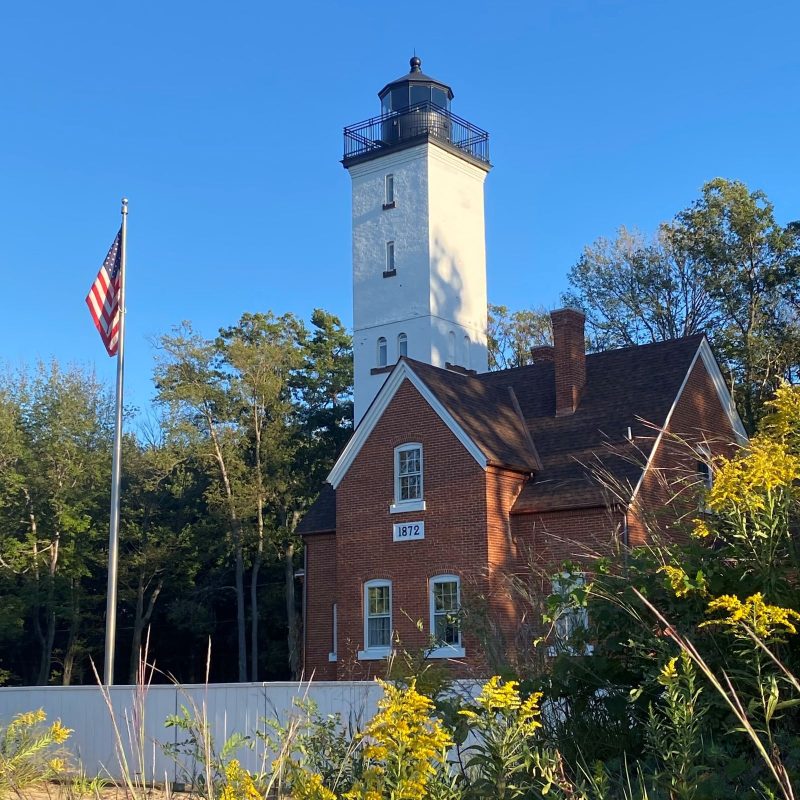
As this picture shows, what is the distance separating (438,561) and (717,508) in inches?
743

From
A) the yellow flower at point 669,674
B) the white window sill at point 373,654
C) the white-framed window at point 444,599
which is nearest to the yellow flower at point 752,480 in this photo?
the yellow flower at point 669,674

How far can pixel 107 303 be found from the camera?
23.6 metres

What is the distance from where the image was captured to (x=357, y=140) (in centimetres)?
4241

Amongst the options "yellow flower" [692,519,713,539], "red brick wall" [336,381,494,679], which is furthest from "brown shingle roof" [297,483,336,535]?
"yellow flower" [692,519,713,539]

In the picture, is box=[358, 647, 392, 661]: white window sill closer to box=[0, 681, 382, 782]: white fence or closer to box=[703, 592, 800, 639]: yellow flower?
box=[0, 681, 382, 782]: white fence

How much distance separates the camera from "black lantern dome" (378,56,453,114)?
42875mm

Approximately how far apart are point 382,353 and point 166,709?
23627 millimetres

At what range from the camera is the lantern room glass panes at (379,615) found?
83.4 ft

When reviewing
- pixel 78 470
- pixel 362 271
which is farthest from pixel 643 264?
pixel 78 470

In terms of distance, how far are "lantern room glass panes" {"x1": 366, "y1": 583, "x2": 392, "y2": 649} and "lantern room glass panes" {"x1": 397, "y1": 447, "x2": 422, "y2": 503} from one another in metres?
2.26

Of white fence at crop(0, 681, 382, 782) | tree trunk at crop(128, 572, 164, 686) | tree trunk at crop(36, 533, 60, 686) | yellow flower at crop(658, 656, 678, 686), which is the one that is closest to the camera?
yellow flower at crop(658, 656, 678, 686)

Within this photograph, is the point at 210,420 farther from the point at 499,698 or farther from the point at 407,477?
the point at 499,698

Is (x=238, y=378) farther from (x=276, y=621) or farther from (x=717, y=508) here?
(x=717, y=508)

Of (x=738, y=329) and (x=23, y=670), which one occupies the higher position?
(x=738, y=329)
